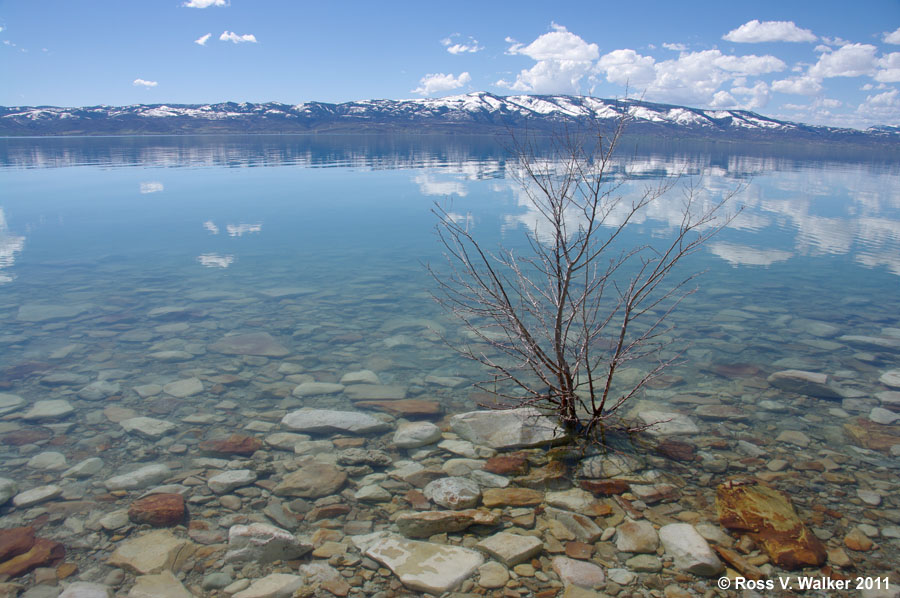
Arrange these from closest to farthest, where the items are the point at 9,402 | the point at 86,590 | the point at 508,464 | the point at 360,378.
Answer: the point at 86,590 < the point at 508,464 < the point at 9,402 < the point at 360,378

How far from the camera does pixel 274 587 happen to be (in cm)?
405

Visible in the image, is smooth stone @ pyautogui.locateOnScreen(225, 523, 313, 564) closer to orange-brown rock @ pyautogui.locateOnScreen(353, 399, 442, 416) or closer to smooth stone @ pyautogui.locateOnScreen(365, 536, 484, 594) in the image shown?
smooth stone @ pyautogui.locateOnScreen(365, 536, 484, 594)

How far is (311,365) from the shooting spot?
27.9 feet

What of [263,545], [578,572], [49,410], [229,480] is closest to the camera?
[578,572]

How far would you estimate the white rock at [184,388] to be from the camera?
749 centimetres

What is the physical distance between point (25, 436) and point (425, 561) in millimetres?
4949

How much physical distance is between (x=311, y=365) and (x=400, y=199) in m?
19.2

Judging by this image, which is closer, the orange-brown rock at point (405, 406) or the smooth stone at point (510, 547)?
the smooth stone at point (510, 547)

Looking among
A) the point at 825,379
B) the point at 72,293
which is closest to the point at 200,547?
the point at 825,379

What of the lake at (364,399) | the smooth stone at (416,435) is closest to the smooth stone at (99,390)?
the lake at (364,399)

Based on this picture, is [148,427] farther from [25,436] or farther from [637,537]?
[637,537]

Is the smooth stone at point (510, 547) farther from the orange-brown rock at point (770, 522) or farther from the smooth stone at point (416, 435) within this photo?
the smooth stone at point (416, 435)

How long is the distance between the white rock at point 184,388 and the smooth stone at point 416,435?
297cm

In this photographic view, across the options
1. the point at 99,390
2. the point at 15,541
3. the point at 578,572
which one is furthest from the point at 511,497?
the point at 99,390
